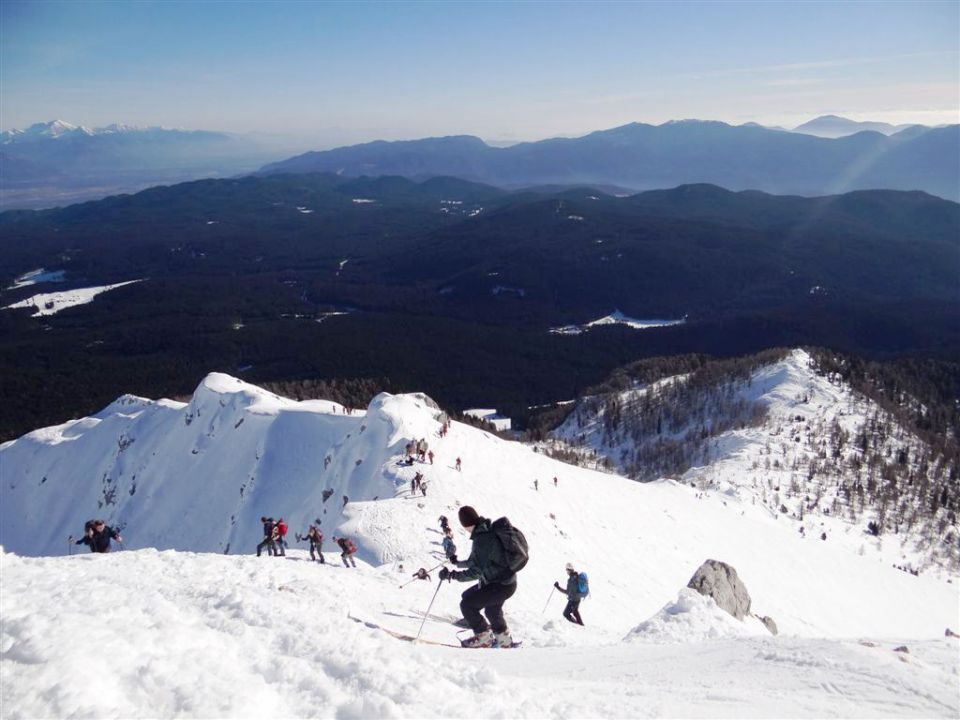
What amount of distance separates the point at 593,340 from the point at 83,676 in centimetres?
16505

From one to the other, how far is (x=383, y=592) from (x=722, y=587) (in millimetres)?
9333

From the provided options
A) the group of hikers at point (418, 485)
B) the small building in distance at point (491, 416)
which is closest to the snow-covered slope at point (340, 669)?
the group of hikers at point (418, 485)

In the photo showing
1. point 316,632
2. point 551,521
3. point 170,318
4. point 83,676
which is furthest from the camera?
point 170,318

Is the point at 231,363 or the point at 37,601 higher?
the point at 37,601

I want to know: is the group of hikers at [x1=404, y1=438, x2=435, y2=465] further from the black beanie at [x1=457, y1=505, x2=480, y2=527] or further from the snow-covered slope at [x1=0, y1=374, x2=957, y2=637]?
the black beanie at [x1=457, y1=505, x2=480, y2=527]

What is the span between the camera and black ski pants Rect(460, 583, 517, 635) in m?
9.85

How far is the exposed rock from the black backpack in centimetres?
920

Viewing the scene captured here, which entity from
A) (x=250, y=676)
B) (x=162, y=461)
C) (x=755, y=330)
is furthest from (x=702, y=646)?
(x=755, y=330)

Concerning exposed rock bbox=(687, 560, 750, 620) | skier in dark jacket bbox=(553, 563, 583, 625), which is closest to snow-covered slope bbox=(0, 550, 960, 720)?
skier in dark jacket bbox=(553, 563, 583, 625)

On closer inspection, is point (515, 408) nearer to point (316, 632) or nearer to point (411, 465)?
point (411, 465)

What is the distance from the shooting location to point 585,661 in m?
9.21

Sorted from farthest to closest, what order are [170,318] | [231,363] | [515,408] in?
[170,318], [231,363], [515,408]

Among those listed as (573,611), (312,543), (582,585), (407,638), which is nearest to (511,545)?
(407,638)

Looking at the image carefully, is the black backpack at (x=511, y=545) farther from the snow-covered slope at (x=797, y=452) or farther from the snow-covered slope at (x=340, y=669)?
the snow-covered slope at (x=797, y=452)
